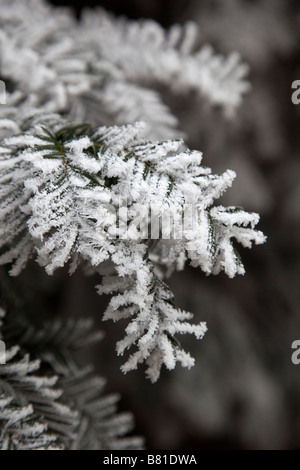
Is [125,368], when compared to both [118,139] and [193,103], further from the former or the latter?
[193,103]

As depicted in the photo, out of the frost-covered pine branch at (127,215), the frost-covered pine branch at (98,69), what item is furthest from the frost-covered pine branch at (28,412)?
the frost-covered pine branch at (98,69)

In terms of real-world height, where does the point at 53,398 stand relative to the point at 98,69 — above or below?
below

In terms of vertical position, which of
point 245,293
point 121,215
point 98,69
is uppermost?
point 98,69

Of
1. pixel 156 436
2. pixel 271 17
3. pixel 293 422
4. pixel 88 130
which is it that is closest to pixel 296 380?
pixel 293 422

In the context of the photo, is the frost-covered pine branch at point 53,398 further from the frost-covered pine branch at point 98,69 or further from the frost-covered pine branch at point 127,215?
the frost-covered pine branch at point 98,69

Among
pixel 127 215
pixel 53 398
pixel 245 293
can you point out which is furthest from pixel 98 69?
pixel 245 293

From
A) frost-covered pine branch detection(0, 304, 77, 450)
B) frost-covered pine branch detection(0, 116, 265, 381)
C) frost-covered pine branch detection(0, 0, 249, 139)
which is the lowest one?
frost-covered pine branch detection(0, 304, 77, 450)

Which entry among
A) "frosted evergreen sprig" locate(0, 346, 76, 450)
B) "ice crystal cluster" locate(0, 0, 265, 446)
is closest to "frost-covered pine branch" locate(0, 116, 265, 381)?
"ice crystal cluster" locate(0, 0, 265, 446)

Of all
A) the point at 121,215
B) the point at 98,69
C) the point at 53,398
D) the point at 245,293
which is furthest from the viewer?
the point at 245,293

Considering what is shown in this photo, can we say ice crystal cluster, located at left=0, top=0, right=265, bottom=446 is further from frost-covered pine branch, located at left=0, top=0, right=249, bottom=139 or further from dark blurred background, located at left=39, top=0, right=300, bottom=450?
dark blurred background, located at left=39, top=0, right=300, bottom=450

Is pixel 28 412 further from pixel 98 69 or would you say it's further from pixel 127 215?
pixel 98 69
